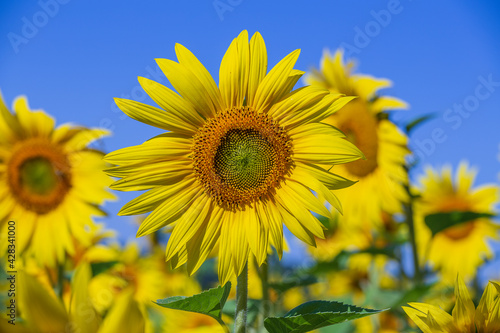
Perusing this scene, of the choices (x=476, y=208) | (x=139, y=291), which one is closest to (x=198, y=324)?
(x=139, y=291)

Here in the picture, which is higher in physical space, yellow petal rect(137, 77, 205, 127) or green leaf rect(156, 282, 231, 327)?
yellow petal rect(137, 77, 205, 127)

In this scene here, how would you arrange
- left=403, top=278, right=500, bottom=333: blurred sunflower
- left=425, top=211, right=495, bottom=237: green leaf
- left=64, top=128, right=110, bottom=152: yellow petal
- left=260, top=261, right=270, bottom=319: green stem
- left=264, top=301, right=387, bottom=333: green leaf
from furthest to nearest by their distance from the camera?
left=64, top=128, right=110, bottom=152: yellow petal, left=425, top=211, right=495, bottom=237: green leaf, left=260, top=261, right=270, bottom=319: green stem, left=403, top=278, right=500, bottom=333: blurred sunflower, left=264, top=301, right=387, bottom=333: green leaf

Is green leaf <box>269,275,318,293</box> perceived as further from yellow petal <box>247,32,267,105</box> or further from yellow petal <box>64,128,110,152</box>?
yellow petal <box>64,128,110,152</box>

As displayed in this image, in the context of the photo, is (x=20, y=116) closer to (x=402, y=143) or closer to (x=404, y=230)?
(x=402, y=143)

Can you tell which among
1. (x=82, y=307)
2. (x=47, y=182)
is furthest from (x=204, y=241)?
(x=47, y=182)

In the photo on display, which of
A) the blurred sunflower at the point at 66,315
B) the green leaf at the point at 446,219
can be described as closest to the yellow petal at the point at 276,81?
the blurred sunflower at the point at 66,315

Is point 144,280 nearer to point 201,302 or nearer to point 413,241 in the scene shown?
point 413,241

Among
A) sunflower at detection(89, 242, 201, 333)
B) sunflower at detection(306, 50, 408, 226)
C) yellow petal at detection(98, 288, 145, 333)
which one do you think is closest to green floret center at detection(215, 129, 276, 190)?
yellow petal at detection(98, 288, 145, 333)
